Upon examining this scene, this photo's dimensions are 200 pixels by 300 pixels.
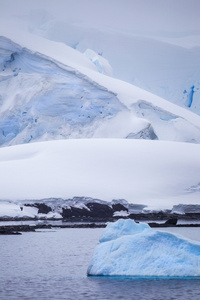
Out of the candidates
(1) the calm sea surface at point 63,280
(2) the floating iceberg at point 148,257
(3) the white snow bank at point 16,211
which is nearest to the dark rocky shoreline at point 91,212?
(3) the white snow bank at point 16,211

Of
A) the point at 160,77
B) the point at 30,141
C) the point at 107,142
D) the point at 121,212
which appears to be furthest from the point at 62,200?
the point at 160,77

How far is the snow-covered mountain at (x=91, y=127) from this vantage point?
2859 centimetres

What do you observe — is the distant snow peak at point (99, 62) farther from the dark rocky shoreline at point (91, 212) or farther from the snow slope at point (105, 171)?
the dark rocky shoreline at point (91, 212)

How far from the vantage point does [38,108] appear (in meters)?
35.9

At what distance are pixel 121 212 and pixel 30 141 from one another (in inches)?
439

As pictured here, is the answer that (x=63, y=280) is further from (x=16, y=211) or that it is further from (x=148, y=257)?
(x=16, y=211)

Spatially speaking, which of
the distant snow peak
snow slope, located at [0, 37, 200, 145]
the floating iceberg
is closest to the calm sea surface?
the floating iceberg

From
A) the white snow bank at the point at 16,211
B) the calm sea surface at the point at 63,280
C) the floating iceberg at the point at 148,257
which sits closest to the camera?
the calm sea surface at the point at 63,280

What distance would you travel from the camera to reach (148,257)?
442 inches

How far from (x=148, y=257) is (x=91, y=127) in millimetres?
Result: 24552

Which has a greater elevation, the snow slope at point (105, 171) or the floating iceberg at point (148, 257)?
the snow slope at point (105, 171)

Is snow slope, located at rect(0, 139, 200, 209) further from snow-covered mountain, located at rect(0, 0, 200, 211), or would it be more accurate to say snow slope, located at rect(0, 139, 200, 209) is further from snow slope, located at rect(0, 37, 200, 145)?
snow slope, located at rect(0, 37, 200, 145)

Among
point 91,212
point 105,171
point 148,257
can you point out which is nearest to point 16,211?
point 91,212

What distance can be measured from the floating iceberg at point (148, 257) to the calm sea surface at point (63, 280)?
6.2 inches
